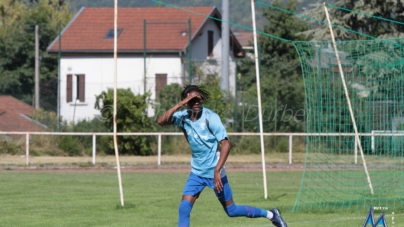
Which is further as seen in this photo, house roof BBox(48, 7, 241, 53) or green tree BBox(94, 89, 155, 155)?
house roof BBox(48, 7, 241, 53)

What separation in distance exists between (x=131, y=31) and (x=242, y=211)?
136 ft

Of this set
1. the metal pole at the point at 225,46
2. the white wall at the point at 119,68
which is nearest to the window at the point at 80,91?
the white wall at the point at 119,68

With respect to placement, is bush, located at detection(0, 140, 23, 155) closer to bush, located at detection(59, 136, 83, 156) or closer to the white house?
bush, located at detection(59, 136, 83, 156)

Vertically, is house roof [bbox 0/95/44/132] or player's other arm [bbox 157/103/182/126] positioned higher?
player's other arm [bbox 157/103/182/126]

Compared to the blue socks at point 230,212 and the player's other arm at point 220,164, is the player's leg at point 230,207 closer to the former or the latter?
the blue socks at point 230,212

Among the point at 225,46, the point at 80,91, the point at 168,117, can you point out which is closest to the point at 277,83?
the point at 225,46

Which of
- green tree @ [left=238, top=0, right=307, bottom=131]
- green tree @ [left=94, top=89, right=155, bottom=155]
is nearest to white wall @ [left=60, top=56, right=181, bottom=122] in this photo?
green tree @ [left=238, top=0, right=307, bottom=131]

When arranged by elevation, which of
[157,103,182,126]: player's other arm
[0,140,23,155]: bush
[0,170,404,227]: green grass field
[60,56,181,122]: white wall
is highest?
[60,56,181,122]: white wall

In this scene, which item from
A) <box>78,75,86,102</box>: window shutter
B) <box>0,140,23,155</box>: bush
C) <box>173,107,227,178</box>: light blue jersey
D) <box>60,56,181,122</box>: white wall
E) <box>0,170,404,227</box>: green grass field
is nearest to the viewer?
<box>173,107,227,178</box>: light blue jersey

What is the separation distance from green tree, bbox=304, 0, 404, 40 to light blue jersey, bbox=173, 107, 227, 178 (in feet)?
78.4

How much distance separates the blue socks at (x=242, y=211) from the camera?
35.9ft

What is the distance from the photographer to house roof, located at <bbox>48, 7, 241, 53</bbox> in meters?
49.9

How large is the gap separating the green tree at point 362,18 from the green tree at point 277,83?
1740 mm

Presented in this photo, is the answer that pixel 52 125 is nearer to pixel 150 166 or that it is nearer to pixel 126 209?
pixel 150 166
